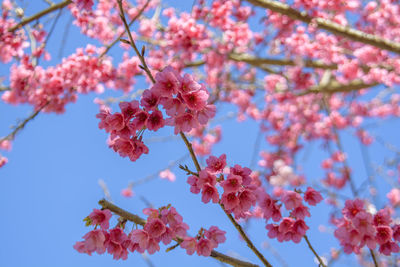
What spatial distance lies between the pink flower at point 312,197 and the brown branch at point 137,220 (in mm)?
532

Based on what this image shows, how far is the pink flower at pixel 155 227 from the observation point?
1488mm

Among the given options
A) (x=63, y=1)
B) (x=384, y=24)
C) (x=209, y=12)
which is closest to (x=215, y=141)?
(x=209, y=12)

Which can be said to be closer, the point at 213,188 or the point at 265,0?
the point at 213,188

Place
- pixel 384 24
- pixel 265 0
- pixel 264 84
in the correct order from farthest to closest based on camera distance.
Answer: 1. pixel 264 84
2. pixel 384 24
3. pixel 265 0

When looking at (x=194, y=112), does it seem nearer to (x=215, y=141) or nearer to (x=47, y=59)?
(x=47, y=59)

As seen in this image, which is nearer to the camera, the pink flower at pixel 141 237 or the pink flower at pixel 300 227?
the pink flower at pixel 141 237

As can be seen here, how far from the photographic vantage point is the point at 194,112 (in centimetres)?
143

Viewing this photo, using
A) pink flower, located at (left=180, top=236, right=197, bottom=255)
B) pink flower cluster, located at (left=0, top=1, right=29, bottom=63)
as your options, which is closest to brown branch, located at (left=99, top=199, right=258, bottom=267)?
pink flower, located at (left=180, top=236, right=197, bottom=255)

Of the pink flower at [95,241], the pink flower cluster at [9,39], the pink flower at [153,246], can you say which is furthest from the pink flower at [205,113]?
the pink flower cluster at [9,39]

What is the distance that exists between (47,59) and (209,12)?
92.2 inches

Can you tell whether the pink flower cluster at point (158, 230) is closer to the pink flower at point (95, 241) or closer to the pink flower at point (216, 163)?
the pink flower at point (95, 241)

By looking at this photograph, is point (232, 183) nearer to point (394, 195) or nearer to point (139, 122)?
point (139, 122)

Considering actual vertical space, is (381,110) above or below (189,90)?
above

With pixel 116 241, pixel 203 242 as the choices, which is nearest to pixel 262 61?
pixel 203 242
